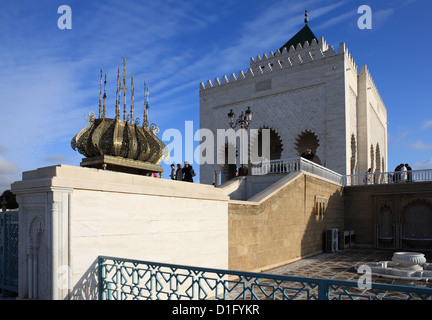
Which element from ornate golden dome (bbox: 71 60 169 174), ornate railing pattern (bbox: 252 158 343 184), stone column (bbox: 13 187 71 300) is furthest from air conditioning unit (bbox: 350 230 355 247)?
stone column (bbox: 13 187 71 300)

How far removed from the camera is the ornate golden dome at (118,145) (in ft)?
17.0

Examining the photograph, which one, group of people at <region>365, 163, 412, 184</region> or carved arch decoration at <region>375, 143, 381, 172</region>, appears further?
carved arch decoration at <region>375, 143, 381, 172</region>

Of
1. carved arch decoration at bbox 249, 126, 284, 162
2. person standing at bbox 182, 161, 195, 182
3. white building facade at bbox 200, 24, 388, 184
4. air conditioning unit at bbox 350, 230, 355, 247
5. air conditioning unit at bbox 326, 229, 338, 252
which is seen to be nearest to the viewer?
person standing at bbox 182, 161, 195, 182

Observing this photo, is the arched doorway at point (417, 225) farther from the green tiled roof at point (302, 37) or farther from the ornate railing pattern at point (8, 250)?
the ornate railing pattern at point (8, 250)

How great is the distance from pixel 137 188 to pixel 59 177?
48.1 inches

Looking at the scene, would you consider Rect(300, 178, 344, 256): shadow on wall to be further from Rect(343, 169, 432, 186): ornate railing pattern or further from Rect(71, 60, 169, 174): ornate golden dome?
Rect(71, 60, 169, 174): ornate golden dome

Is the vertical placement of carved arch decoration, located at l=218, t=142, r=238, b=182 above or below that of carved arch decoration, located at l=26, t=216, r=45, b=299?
above

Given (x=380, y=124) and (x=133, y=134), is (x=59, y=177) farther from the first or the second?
(x=380, y=124)

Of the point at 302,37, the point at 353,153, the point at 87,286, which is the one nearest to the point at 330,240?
the point at 353,153

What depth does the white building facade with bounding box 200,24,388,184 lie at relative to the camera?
1641 centimetres

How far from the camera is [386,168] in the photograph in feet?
82.9

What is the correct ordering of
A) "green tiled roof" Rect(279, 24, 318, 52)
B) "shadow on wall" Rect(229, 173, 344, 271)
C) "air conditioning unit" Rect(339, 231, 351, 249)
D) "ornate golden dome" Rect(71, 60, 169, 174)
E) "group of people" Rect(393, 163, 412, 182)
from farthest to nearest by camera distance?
"green tiled roof" Rect(279, 24, 318, 52), "group of people" Rect(393, 163, 412, 182), "air conditioning unit" Rect(339, 231, 351, 249), "shadow on wall" Rect(229, 173, 344, 271), "ornate golden dome" Rect(71, 60, 169, 174)

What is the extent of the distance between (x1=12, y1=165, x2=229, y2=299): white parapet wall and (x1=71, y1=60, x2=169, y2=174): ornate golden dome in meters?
0.38

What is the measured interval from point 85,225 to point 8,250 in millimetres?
2137
